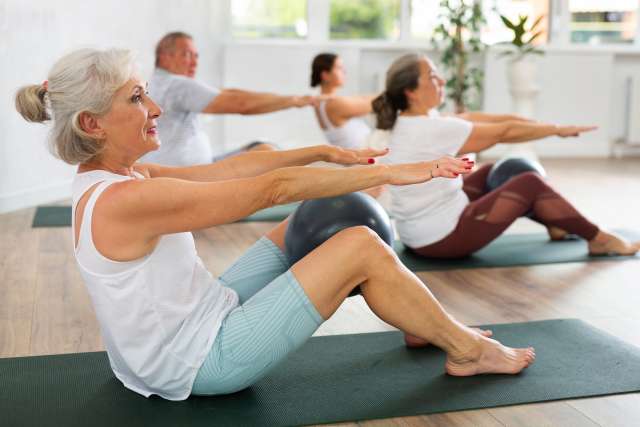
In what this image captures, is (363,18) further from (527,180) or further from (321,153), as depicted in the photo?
(321,153)

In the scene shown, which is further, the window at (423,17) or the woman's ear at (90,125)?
the window at (423,17)

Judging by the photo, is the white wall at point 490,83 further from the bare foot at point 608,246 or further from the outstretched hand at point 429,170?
the outstretched hand at point 429,170

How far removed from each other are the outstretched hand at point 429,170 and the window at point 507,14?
18.9ft

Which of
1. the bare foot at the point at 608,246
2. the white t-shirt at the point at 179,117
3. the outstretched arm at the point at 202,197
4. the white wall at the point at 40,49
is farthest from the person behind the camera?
the white wall at the point at 40,49

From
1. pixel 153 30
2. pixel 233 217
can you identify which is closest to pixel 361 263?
pixel 233 217

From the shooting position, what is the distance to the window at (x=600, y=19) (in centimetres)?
761

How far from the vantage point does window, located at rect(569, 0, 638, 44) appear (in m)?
7.61

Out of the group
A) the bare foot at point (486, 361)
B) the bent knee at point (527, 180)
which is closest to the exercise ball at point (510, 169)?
the bent knee at point (527, 180)

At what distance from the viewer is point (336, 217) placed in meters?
2.73

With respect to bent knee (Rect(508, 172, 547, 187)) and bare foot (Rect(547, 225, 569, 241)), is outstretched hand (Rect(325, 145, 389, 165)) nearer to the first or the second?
bent knee (Rect(508, 172, 547, 187))

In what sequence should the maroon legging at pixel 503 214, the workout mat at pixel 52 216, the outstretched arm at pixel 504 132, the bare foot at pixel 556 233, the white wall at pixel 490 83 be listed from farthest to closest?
the white wall at pixel 490 83, the workout mat at pixel 52 216, the bare foot at pixel 556 233, the maroon legging at pixel 503 214, the outstretched arm at pixel 504 132

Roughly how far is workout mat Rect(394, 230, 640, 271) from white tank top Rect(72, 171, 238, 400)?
1649 millimetres

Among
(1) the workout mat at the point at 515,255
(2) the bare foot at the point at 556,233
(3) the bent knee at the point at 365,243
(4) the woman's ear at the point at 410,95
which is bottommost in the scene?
(1) the workout mat at the point at 515,255

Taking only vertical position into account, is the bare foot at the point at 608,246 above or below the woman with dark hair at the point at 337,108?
below
